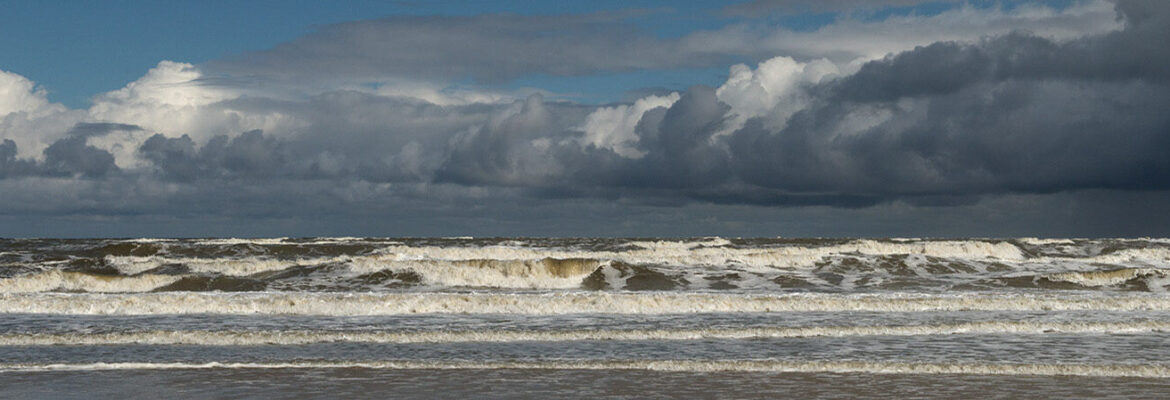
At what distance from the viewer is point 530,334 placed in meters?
19.6

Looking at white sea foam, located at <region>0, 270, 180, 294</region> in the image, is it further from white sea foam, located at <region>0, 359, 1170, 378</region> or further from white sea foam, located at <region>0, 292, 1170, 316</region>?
white sea foam, located at <region>0, 359, 1170, 378</region>

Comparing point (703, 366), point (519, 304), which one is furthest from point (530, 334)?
point (703, 366)

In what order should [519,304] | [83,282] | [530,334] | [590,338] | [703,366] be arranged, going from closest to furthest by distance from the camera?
[703,366] → [590,338] → [530,334] → [519,304] → [83,282]

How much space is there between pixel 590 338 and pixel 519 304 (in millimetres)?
5732

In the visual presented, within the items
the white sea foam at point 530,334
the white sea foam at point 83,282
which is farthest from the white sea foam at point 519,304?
the white sea foam at point 83,282

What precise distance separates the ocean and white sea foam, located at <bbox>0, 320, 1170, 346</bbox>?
0.25 feet

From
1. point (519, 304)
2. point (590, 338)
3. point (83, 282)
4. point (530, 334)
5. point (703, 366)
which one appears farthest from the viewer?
point (83, 282)

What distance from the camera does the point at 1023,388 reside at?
13.0m

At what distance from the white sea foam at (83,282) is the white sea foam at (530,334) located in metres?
14.7

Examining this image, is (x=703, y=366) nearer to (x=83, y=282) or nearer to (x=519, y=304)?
(x=519, y=304)

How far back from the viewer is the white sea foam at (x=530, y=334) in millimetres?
18688

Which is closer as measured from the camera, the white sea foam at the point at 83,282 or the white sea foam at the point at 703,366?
the white sea foam at the point at 703,366

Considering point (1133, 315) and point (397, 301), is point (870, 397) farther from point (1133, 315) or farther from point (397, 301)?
point (397, 301)

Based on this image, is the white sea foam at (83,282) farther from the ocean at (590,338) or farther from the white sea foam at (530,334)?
the white sea foam at (530,334)
